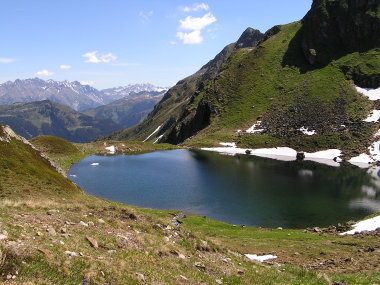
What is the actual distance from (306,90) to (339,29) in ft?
147

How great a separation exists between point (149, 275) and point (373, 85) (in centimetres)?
15056

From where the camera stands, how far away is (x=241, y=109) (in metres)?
156

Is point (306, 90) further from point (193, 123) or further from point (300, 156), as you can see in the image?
point (193, 123)

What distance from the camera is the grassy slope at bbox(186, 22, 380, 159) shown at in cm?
12150

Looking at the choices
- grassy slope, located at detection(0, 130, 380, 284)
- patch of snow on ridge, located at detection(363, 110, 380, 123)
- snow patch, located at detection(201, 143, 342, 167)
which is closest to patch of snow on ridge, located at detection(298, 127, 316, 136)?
snow patch, located at detection(201, 143, 342, 167)

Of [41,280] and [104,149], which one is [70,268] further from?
[104,149]

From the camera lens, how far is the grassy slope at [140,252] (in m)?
13.3

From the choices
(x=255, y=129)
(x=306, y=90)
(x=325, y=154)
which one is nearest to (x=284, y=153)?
(x=325, y=154)

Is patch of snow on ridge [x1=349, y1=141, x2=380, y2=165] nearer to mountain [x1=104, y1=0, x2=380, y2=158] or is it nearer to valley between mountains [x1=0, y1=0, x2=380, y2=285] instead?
valley between mountains [x1=0, y1=0, x2=380, y2=285]

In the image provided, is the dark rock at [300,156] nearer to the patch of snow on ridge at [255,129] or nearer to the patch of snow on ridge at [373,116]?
the patch of snow on ridge at [255,129]

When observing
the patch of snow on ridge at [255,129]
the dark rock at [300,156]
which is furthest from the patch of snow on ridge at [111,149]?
the dark rock at [300,156]

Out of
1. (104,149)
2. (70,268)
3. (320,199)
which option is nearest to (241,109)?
(104,149)

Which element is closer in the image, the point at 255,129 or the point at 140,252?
the point at 140,252

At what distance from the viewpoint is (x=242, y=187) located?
68.4 m
